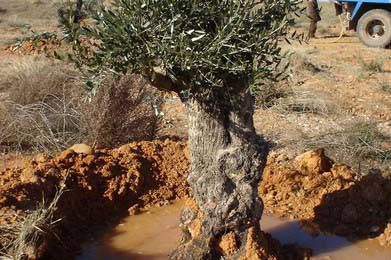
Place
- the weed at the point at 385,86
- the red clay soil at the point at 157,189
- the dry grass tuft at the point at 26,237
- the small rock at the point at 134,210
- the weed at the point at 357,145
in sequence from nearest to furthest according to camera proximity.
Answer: the dry grass tuft at the point at 26,237, the red clay soil at the point at 157,189, the small rock at the point at 134,210, the weed at the point at 357,145, the weed at the point at 385,86

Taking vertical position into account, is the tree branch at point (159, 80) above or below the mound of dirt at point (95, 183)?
above

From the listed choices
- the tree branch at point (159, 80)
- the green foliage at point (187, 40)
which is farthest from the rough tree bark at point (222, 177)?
the green foliage at point (187, 40)

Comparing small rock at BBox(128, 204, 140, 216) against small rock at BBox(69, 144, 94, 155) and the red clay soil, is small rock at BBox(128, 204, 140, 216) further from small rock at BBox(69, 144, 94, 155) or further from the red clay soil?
small rock at BBox(69, 144, 94, 155)

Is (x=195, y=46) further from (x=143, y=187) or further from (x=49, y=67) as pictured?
(x=49, y=67)

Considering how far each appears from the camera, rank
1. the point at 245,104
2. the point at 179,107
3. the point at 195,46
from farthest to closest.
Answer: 1. the point at 179,107
2. the point at 245,104
3. the point at 195,46

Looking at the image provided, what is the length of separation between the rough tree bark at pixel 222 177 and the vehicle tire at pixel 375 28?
1251cm

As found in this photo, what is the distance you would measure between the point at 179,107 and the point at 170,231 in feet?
12.0

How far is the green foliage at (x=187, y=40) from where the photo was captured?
267 centimetres

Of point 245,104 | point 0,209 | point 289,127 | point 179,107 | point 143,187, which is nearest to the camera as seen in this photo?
point 245,104

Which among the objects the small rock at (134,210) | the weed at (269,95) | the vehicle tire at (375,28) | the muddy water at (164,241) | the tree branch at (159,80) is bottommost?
the muddy water at (164,241)

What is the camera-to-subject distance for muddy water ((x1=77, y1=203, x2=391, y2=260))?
4188mm

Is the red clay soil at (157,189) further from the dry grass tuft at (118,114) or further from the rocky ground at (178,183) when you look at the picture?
the dry grass tuft at (118,114)

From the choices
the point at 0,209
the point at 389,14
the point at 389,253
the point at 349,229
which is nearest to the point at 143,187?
the point at 0,209

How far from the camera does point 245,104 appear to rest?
134 inches
